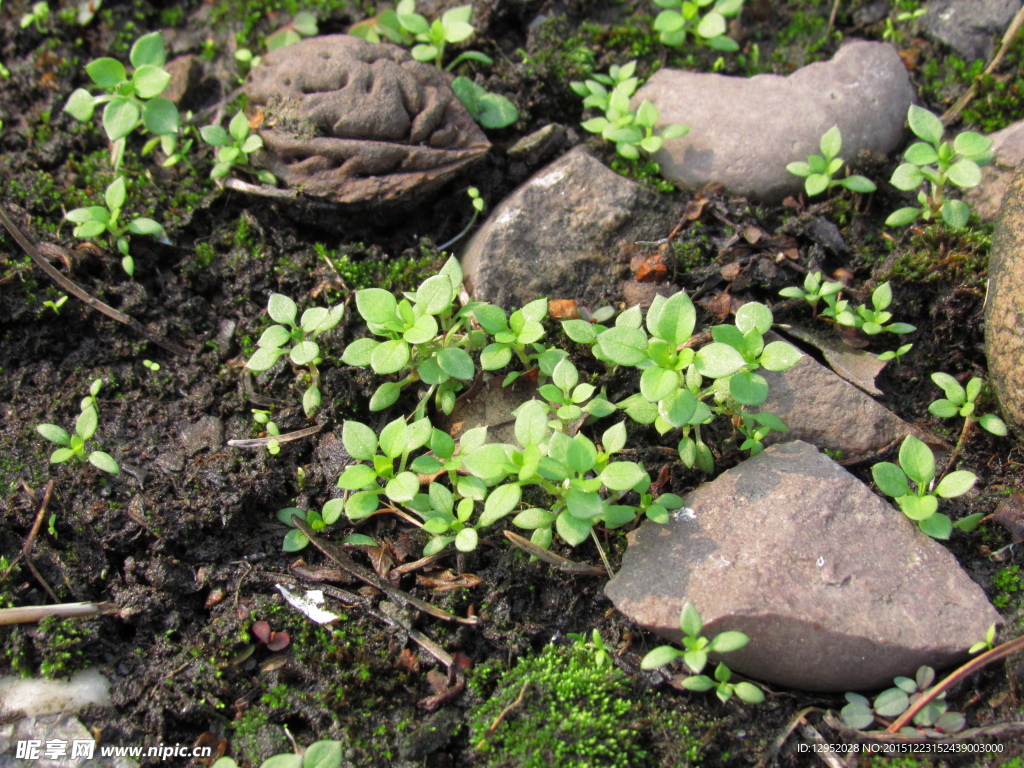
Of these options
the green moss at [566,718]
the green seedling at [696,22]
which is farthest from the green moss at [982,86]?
the green moss at [566,718]

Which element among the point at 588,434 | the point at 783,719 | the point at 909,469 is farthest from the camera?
the point at 588,434

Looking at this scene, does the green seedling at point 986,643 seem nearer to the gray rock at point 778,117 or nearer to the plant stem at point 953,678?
the plant stem at point 953,678

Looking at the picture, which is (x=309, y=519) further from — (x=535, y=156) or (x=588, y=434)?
(x=535, y=156)

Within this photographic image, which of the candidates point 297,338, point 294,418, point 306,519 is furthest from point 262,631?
point 297,338

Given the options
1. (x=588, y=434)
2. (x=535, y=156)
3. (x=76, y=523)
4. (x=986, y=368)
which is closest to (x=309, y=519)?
(x=76, y=523)

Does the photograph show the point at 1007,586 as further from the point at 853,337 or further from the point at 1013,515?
the point at 853,337

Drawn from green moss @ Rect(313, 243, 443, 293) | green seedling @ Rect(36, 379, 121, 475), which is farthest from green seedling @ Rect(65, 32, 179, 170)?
green seedling @ Rect(36, 379, 121, 475)

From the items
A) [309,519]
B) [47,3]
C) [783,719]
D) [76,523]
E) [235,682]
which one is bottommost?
[783,719]
